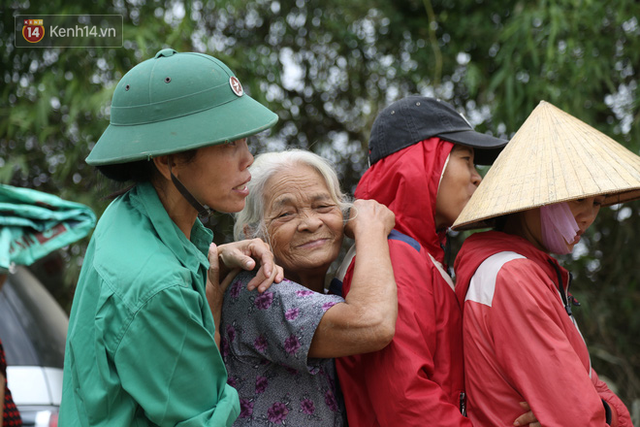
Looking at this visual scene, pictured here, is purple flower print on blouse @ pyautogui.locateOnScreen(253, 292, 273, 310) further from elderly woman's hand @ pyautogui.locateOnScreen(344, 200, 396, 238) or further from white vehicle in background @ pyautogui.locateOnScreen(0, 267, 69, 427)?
white vehicle in background @ pyautogui.locateOnScreen(0, 267, 69, 427)

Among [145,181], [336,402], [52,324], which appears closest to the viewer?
[145,181]

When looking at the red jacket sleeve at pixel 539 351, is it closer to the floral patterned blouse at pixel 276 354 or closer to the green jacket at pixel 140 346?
the floral patterned blouse at pixel 276 354

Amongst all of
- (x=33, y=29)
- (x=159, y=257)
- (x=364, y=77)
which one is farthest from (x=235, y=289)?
(x=364, y=77)

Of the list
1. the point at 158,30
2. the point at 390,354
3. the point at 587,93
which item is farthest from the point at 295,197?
the point at 587,93

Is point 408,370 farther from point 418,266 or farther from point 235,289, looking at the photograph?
point 235,289

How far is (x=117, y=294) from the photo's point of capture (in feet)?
4.27

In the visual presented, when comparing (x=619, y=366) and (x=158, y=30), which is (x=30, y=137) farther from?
(x=619, y=366)

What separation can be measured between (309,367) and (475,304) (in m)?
0.51

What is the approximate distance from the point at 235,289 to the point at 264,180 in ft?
1.35

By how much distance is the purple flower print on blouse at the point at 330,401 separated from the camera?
187 cm

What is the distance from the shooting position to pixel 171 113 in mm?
1456

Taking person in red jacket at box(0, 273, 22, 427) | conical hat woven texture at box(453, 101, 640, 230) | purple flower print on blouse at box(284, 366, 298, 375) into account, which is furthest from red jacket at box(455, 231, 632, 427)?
person in red jacket at box(0, 273, 22, 427)

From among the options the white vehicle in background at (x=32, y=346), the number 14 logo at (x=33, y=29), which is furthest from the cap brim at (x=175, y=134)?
the number 14 logo at (x=33, y=29)

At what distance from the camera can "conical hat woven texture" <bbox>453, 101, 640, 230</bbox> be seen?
69.1 inches
